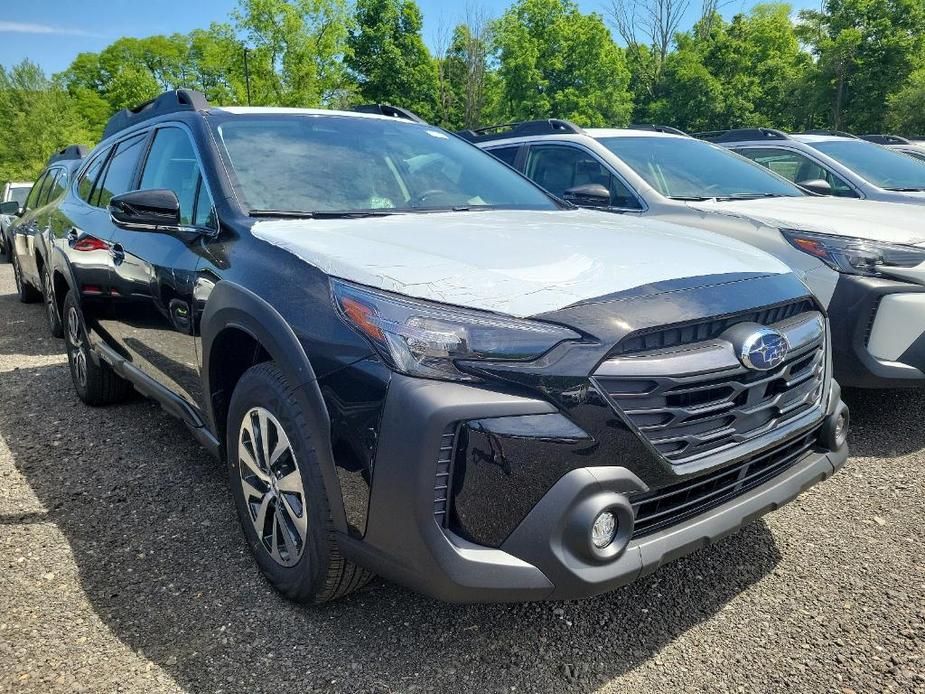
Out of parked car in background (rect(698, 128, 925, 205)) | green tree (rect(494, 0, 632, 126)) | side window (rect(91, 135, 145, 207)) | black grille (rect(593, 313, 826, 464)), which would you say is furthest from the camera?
green tree (rect(494, 0, 632, 126))

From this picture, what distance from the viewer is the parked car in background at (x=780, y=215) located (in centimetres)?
351

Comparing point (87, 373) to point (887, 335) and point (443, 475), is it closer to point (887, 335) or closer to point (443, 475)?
point (443, 475)

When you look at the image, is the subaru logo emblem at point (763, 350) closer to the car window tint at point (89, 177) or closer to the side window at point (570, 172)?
the side window at point (570, 172)

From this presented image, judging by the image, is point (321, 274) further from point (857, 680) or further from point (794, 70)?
point (794, 70)

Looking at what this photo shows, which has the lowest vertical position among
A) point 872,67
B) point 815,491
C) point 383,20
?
point 815,491

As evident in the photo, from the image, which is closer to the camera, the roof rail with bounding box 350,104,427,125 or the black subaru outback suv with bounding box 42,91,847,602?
the black subaru outback suv with bounding box 42,91,847,602

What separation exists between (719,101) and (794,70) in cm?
456

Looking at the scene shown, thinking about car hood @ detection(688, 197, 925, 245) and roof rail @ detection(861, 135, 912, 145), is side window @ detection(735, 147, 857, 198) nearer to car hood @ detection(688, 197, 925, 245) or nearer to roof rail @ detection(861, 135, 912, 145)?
car hood @ detection(688, 197, 925, 245)

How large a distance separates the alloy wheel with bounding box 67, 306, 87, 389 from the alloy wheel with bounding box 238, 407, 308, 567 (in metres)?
2.48

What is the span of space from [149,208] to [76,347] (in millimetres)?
2316

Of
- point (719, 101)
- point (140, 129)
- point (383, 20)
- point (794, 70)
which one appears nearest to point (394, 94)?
point (383, 20)

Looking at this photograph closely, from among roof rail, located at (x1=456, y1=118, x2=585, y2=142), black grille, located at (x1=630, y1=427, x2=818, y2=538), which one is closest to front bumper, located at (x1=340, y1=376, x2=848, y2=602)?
black grille, located at (x1=630, y1=427, x2=818, y2=538)

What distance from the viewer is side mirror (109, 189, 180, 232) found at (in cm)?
270

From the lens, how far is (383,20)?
36.9 metres
